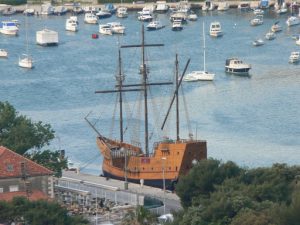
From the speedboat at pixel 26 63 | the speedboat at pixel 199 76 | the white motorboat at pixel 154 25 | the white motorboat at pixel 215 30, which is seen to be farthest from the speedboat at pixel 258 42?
the speedboat at pixel 199 76

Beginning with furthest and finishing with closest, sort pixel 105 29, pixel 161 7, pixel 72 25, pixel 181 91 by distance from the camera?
pixel 161 7 < pixel 72 25 < pixel 105 29 < pixel 181 91

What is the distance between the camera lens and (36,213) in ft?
101

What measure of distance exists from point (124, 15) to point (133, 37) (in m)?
11.1

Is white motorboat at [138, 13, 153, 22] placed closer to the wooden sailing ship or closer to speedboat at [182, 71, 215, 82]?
speedboat at [182, 71, 215, 82]

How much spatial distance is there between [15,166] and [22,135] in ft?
11.6

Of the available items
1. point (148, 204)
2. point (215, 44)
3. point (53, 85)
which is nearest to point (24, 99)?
point (53, 85)

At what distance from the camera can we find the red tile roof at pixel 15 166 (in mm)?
33844

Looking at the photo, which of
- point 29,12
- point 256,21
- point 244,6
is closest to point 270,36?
point 256,21

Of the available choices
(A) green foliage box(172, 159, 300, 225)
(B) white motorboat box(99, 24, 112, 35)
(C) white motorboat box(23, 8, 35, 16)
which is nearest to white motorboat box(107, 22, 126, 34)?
(B) white motorboat box(99, 24, 112, 35)

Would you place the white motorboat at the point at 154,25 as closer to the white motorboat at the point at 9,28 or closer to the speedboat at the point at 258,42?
the white motorboat at the point at 9,28

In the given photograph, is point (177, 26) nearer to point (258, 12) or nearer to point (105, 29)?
point (105, 29)

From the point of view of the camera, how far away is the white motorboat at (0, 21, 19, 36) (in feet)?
262

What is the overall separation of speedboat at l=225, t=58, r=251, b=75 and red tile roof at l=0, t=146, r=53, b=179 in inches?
1209

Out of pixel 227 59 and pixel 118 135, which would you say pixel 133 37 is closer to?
pixel 227 59
